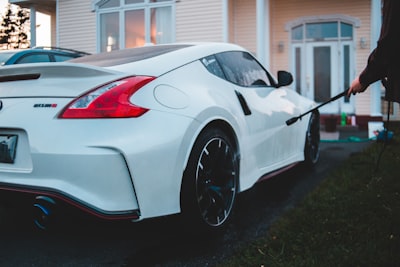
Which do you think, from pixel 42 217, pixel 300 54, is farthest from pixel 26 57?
pixel 300 54

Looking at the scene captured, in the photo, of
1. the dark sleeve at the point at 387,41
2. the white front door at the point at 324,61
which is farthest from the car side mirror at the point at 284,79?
the white front door at the point at 324,61

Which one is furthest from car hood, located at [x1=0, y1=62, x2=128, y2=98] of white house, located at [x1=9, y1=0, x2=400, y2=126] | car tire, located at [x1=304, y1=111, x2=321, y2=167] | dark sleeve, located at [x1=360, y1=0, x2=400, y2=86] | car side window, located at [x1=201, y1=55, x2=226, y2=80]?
white house, located at [x1=9, y1=0, x2=400, y2=126]

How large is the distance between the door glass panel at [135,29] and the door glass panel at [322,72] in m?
5.67

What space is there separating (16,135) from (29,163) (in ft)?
0.64

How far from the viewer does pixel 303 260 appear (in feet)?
7.98

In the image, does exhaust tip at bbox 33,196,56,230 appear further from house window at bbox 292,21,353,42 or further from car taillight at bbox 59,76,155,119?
house window at bbox 292,21,353,42

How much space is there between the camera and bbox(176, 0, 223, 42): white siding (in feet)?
41.2

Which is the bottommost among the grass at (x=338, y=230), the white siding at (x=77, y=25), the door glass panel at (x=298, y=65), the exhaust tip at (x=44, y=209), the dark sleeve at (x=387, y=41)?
the grass at (x=338, y=230)

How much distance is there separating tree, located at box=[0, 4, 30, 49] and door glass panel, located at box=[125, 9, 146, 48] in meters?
29.9

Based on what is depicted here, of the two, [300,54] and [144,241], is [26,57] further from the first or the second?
[300,54]

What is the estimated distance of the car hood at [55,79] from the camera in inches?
95.9

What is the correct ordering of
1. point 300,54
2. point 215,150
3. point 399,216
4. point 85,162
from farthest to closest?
point 300,54 < point 399,216 < point 215,150 < point 85,162

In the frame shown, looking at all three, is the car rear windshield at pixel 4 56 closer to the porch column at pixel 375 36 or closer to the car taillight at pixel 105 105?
the car taillight at pixel 105 105

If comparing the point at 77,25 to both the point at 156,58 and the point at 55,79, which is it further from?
the point at 55,79
